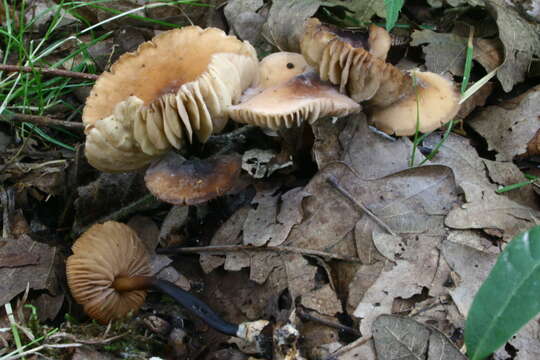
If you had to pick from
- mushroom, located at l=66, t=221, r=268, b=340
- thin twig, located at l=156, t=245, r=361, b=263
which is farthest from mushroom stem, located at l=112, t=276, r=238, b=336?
thin twig, located at l=156, t=245, r=361, b=263

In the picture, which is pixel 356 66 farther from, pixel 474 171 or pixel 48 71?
pixel 48 71

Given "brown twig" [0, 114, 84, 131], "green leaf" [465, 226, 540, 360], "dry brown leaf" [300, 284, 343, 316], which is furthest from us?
"brown twig" [0, 114, 84, 131]

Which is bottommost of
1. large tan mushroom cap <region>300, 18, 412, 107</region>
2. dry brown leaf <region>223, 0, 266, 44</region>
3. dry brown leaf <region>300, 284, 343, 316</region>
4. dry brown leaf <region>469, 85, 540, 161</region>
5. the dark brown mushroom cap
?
dry brown leaf <region>300, 284, 343, 316</region>

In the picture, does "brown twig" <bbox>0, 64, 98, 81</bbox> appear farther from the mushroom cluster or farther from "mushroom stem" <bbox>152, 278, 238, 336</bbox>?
"mushroom stem" <bbox>152, 278, 238, 336</bbox>

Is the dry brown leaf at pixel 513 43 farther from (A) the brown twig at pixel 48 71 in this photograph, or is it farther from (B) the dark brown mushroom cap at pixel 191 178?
(A) the brown twig at pixel 48 71

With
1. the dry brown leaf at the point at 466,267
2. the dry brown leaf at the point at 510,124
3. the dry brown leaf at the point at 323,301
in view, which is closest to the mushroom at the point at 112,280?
the dry brown leaf at the point at 323,301

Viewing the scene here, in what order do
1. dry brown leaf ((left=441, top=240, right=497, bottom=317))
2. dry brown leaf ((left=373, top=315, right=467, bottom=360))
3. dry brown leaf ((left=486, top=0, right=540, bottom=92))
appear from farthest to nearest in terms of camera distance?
dry brown leaf ((left=486, top=0, right=540, bottom=92)), dry brown leaf ((left=441, top=240, right=497, bottom=317)), dry brown leaf ((left=373, top=315, right=467, bottom=360))

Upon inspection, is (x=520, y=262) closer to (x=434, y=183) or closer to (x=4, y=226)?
(x=434, y=183)
